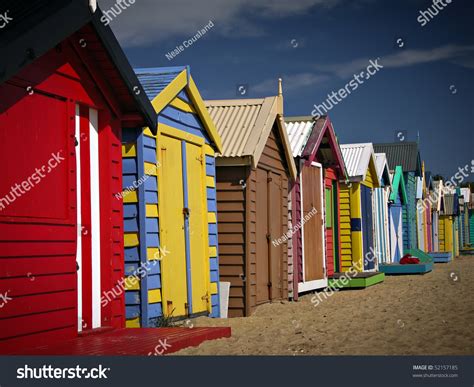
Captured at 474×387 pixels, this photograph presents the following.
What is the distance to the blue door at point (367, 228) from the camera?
21672 millimetres

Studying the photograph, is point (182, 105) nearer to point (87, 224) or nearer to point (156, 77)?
point (156, 77)

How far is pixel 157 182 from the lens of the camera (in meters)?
9.48

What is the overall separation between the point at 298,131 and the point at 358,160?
510 cm

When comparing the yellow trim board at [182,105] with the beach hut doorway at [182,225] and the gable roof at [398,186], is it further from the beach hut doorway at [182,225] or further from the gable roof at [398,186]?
the gable roof at [398,186]

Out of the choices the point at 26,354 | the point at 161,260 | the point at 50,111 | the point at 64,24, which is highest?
the point at 64,24

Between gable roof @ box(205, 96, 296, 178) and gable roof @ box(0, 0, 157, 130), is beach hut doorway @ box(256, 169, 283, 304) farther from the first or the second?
gable roof @ box(0, 0, 157, 130)

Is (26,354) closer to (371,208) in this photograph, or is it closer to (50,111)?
(50,111)

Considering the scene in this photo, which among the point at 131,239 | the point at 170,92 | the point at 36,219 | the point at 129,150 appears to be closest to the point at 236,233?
the point at 170,92

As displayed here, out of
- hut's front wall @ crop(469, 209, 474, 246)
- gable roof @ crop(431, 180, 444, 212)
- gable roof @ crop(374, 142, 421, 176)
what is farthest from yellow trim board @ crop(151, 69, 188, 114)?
hut's front wall @ crop(469, 209, 474, 246)

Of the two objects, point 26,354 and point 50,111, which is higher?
point 50,111

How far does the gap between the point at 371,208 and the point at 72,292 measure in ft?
53.6

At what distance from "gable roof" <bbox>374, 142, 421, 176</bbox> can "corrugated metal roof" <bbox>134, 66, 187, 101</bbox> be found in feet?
77.2

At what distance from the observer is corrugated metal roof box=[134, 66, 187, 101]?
980cm

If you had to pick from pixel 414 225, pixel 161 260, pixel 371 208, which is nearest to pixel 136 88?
pixel 161 260
